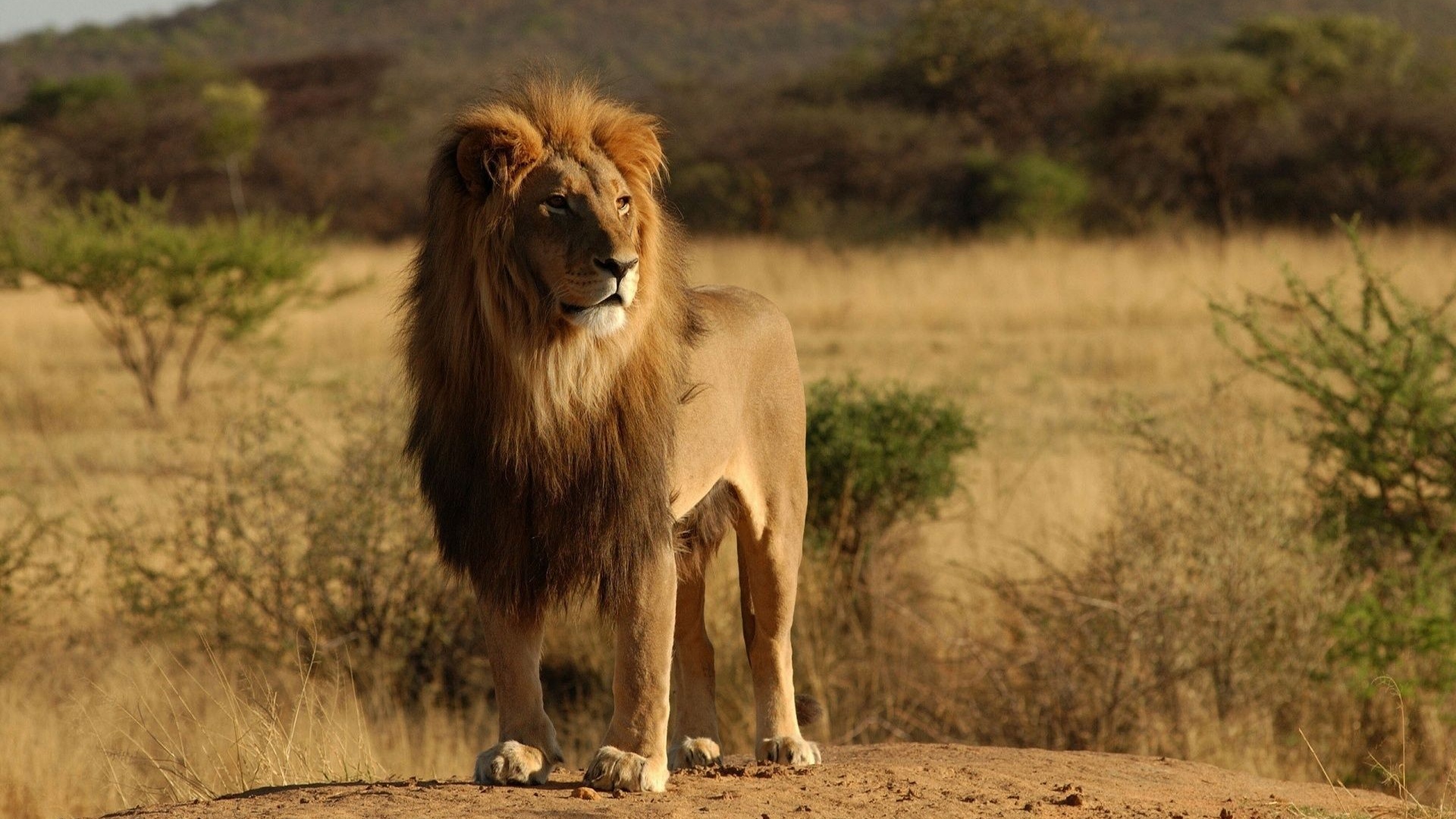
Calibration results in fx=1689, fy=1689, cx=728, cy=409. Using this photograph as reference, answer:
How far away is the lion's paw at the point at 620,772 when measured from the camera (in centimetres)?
434

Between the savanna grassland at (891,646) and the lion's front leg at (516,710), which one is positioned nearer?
the lion's front leg at (516,710)

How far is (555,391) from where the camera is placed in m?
4.23

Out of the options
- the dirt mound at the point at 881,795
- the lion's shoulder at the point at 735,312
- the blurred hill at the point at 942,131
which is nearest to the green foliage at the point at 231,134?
the blurred hill at the point at 942,131

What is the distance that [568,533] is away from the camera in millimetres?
4312

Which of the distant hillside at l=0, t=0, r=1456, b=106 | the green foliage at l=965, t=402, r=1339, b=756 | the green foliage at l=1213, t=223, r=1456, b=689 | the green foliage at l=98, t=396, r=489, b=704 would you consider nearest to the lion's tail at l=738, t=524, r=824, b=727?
the green foliage at l=965, t=402, r=1339, b=756

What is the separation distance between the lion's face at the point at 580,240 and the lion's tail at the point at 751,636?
128 cm

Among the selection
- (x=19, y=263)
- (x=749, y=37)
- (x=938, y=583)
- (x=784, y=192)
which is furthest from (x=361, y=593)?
(x=749, y=37)

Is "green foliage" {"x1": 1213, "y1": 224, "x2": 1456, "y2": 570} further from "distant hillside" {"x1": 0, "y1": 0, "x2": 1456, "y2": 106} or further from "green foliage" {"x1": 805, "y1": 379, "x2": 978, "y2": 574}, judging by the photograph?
"distant hillside" {"x1": 0, "y1": 0, "x2": 1456, "y2": 106}

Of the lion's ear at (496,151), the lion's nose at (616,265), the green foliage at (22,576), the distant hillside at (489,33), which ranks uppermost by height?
the distant hillside at (489,33)

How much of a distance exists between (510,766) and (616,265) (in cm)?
137

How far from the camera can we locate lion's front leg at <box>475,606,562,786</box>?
4422mm

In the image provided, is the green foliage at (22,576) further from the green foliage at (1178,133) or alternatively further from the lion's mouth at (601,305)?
the green foliage at (1178,133)

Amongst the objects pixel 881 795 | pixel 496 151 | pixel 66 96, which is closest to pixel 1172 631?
pixel 881 795

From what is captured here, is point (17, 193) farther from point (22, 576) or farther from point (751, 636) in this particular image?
point (751, 636)
